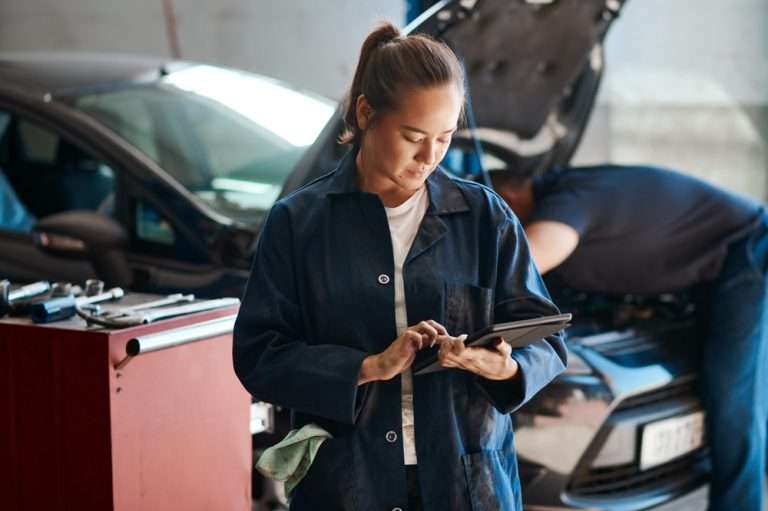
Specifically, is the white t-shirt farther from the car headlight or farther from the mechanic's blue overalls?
the mechanic's blue overalls

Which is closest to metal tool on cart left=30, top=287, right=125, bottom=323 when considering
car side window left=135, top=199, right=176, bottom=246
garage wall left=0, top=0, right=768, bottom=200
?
car side window left=135, top=199, right=176, bottom=246

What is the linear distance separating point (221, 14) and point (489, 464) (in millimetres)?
5434

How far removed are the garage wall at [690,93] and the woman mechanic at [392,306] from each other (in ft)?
14.6

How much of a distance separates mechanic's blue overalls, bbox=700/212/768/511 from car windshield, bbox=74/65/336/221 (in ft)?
4.68

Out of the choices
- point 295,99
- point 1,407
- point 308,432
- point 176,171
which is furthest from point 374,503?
point 295,99

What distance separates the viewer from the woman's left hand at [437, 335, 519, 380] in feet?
5.43

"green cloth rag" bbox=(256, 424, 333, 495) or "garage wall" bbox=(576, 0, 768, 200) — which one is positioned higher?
"garage wall" bbox=(576, 0, 768, 200)

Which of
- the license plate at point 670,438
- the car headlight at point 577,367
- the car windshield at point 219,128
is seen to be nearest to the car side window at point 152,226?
the car windshield at point 219,128

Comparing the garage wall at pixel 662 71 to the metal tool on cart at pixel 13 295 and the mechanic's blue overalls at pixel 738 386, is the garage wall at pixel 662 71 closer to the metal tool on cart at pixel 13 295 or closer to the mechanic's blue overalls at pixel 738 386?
the mechanic's blue overalls at pixel 738 386

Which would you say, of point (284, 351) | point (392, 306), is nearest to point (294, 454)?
point (284, 351)

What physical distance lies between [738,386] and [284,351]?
209 centimetres

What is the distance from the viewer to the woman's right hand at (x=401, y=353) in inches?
65.0

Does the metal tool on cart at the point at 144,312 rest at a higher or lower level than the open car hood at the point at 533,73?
lower

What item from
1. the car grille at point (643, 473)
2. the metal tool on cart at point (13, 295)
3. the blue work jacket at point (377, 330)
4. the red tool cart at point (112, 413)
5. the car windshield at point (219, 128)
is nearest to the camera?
the blue work jacket at point (377, 330)
